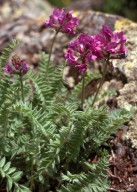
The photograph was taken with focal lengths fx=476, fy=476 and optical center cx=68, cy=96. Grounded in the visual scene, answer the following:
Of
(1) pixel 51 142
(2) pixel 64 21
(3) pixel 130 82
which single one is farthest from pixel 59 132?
(3) pixel 130 82

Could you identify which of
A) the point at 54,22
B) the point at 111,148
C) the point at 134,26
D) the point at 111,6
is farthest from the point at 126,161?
the point at 111,6

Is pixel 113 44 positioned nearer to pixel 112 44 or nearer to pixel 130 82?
pixel 112 44

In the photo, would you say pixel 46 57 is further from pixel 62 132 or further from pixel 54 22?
pixel 62 132

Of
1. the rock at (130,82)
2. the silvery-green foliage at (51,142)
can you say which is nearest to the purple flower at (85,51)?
the silvery-green foliage at (51,142)

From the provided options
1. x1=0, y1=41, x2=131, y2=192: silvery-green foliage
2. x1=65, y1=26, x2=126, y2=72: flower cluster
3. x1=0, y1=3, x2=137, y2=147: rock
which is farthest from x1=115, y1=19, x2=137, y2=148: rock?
x1=65, y1=26, x2=126, y2=72: flower cluster

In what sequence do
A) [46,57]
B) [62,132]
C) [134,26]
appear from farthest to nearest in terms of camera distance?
[134,26] → [46,57] → [62,132]

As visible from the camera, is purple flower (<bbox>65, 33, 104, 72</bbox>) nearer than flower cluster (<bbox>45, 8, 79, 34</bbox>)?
Yes

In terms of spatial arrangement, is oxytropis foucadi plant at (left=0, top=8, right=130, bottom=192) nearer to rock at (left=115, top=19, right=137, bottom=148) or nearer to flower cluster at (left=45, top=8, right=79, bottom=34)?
flower cluster at (left=45, top=8, right=79, bottom=34)

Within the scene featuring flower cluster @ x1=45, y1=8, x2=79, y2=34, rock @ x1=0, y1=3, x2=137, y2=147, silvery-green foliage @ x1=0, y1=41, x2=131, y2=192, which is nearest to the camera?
silvery-green foliage @ x1=0, y1=41, x2=131, y2=192
